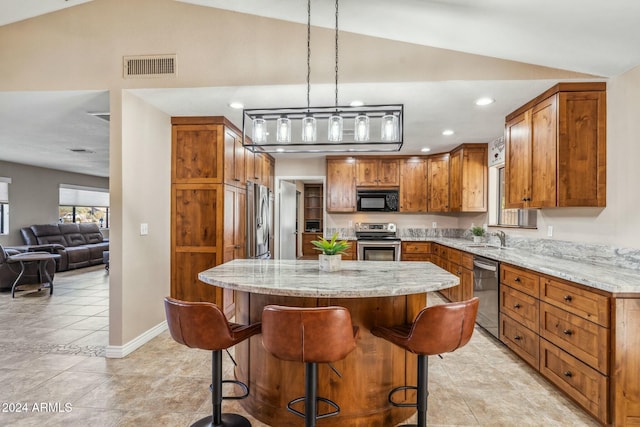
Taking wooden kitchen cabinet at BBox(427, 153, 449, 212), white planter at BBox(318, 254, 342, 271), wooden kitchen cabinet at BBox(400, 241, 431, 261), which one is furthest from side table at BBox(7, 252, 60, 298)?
wooden kitchen cabinet at BBox(427, 153, 449, 212)

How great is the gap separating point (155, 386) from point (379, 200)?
4.38 meters

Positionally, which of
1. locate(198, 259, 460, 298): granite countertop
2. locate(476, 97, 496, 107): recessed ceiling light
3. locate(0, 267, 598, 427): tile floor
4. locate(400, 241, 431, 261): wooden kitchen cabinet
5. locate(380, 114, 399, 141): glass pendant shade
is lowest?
locate(0, 267, 598, 427): tile floor

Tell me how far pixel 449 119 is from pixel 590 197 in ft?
5.23

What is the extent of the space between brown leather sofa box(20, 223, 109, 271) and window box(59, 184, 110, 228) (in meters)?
0.80

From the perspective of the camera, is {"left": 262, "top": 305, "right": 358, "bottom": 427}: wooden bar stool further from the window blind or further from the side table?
the window blind

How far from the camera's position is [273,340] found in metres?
1.62

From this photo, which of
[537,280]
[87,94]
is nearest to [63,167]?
[87,94]

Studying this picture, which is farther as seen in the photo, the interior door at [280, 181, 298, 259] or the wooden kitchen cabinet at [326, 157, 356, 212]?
the interior door at [280, 181, 298, 259]

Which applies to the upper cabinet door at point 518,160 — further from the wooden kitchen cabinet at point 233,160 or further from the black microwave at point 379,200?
the wooden kitchen cabinet at point 233,160

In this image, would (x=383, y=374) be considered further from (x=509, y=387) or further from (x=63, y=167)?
(x=63, y=167)

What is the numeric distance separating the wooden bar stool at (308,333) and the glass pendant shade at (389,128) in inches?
48.6

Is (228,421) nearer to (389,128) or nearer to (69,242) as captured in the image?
(389,128)

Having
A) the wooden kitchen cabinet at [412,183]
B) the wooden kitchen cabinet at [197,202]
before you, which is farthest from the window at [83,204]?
the wooden kitchen cabinet at [412,183]

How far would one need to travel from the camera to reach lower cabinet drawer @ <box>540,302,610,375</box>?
2014mm
